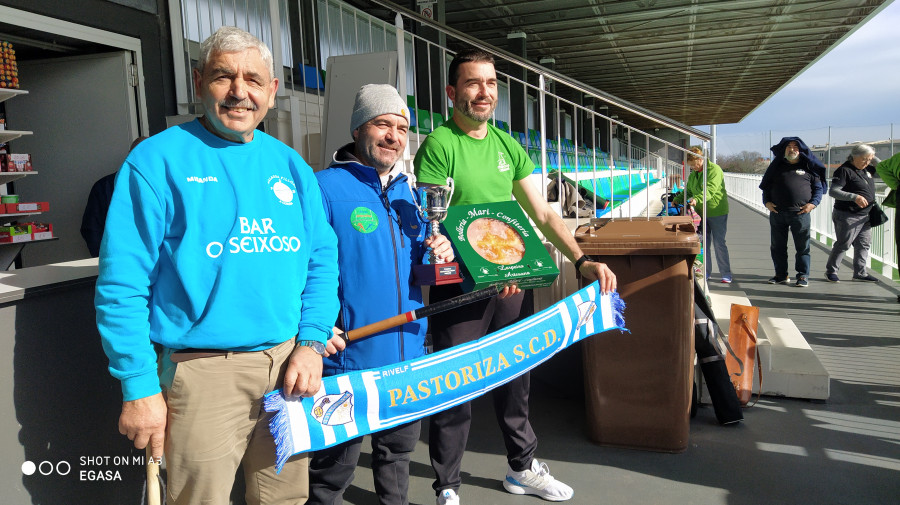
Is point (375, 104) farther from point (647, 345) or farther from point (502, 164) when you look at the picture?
point (647, 345)

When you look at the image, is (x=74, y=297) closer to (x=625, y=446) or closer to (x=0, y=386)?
(x=0, y=386)

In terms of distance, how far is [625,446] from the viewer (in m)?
3.23

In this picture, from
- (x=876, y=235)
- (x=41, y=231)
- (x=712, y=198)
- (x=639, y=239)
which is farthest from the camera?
(x=876, y=235)

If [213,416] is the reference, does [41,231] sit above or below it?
above

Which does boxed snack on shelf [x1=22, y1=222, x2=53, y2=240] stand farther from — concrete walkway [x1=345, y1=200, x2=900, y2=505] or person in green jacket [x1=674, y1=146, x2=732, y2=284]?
person in green jacket [x1=674, y1=146, x2=732, y2=284]

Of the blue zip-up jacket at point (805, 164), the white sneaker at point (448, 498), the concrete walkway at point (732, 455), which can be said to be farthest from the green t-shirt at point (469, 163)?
the blue zip-up jacket at point (805, 164)

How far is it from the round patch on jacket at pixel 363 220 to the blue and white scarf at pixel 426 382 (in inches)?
18.9

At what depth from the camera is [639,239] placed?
10.1 feet

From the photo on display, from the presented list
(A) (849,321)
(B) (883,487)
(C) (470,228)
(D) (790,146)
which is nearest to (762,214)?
(D) (790,146)

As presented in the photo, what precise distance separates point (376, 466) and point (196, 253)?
3.63ft

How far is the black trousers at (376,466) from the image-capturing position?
1.99 m

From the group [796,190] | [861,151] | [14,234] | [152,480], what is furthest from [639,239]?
[861,151]

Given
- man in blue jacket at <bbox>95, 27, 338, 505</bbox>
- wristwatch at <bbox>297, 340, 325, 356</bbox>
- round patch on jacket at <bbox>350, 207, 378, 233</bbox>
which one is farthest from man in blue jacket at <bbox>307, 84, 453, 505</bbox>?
man in blue jacket at <bbox>95, 27, 338, 505</bbox>

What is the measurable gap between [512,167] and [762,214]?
61.8 ft
